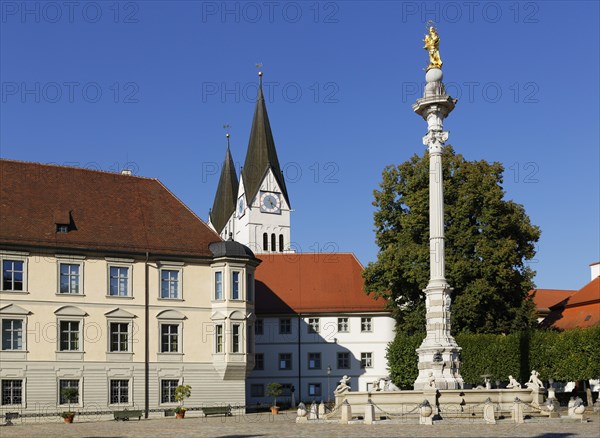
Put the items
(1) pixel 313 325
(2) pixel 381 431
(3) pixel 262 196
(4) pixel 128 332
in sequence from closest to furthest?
(2) pixel 381 431 < (4) pixel 128 332 < (1) pixel 313 325 < (3) pixel 262 196

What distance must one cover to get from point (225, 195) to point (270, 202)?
10.8m

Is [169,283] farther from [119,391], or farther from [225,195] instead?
[225,195]

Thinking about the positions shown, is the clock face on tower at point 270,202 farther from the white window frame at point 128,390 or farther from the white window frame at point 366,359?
the white window frame at point 128,390

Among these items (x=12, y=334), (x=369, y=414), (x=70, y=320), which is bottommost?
(x=369, y=414)

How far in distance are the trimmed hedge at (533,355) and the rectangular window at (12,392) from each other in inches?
892

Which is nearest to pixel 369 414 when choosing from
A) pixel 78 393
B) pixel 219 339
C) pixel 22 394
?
pixel 219 339

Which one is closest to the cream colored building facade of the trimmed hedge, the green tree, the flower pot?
the flower pot

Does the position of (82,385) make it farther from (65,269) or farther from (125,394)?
(65,269)

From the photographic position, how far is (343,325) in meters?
60.3

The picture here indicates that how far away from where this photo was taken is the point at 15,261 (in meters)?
43.5

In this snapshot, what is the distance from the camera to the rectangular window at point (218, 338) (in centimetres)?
4756

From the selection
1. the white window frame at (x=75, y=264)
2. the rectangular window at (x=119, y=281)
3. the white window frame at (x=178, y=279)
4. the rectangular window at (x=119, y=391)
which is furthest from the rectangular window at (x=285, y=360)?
the white window frame at (x=75, y=264)

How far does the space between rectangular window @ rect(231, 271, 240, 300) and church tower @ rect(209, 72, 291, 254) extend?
52.6 m

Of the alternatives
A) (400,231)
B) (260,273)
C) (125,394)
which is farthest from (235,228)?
(125,394)
